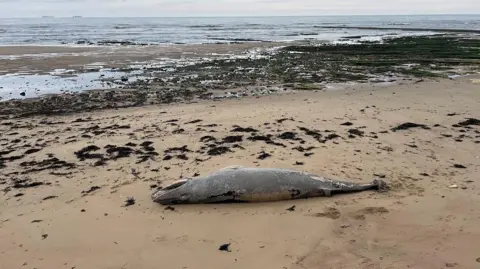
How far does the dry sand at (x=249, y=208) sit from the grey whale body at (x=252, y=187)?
0.15 m

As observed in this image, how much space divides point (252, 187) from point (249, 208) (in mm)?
337

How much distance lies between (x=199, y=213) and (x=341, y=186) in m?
2.17

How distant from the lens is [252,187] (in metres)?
6.00

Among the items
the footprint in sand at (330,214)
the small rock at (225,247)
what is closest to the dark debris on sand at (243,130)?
the footprint in sand at (330,214)

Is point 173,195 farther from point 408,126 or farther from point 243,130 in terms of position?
point 408,126

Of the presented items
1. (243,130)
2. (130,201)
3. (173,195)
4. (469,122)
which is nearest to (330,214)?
(173,195)

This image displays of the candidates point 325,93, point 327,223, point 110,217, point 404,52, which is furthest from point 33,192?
point 404,52

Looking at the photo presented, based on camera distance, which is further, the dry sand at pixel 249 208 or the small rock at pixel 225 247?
the small rock at pixel 225 247

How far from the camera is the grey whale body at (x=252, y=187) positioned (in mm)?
5980

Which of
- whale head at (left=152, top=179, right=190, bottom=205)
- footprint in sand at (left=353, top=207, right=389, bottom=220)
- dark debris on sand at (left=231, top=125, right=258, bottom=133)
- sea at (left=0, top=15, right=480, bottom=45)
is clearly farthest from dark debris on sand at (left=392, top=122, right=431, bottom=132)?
sea at (left=0, top=15, right=480, bottom=45)

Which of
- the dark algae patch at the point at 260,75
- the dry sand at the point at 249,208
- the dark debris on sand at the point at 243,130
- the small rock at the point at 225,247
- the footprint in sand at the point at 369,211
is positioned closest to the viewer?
the dry sand at the point at 249,208

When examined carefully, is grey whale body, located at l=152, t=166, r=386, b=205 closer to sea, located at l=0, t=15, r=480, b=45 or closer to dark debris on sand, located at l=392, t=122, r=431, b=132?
dark debris on sand, located at l=392, t=122, r=431, b=132

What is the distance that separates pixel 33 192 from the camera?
639 centimetres

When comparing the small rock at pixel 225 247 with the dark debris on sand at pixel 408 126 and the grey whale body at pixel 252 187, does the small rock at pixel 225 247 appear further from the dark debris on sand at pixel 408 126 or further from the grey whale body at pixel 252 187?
the dark debris on sand at pixel 408 126
